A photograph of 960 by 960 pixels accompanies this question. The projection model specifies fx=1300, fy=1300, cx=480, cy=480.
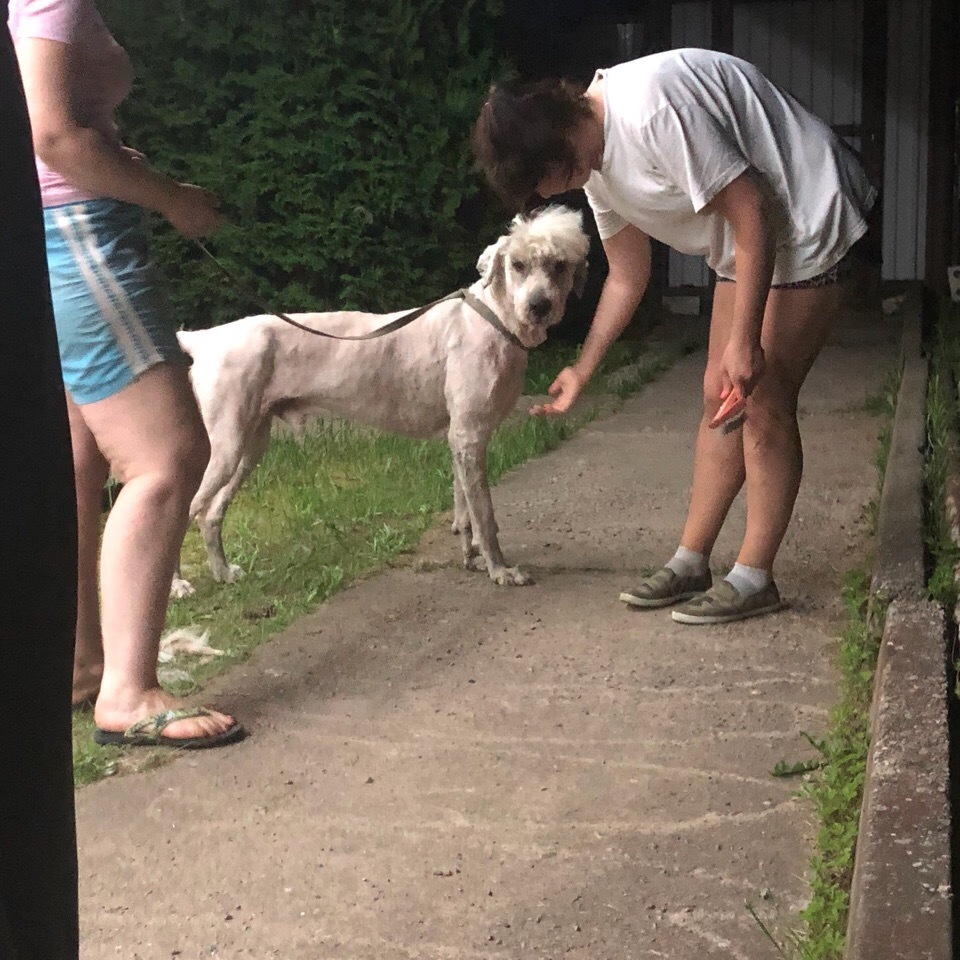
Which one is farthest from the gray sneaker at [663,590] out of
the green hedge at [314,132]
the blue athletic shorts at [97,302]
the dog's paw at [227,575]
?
the green hedge at [314,132]

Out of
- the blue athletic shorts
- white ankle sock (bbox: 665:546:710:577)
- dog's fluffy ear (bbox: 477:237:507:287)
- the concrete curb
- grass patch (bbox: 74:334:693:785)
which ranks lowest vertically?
grass patch (bbox: 74:334:693:785)

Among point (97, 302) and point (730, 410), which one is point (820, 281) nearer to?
point (730, 410)

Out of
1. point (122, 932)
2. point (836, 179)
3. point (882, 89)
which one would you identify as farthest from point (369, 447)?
point (882, 89)

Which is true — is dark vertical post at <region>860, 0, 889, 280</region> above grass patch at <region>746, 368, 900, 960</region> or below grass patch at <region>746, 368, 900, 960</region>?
above

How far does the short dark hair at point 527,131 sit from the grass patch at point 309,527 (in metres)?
1.63

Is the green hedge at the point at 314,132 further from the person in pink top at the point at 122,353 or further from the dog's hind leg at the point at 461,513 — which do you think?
the person in pink top at the point at 122,353

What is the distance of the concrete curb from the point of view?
1997mm

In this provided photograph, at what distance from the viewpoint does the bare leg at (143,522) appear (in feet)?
10.2

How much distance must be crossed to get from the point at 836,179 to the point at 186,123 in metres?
6.76

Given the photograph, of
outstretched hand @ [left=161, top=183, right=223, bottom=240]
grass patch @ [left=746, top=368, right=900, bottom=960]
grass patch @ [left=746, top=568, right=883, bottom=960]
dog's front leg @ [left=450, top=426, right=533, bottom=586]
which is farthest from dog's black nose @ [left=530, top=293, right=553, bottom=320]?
outstretched hand @ [left=161, top=183, right=223, bottom=240]

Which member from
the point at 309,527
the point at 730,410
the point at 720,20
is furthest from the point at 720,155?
the point at 720,20

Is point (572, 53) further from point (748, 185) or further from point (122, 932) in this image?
point (122, 932)

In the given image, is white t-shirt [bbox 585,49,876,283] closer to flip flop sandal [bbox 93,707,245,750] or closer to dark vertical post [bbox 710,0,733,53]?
flip flop sandal [bbox 93,707,245,750]

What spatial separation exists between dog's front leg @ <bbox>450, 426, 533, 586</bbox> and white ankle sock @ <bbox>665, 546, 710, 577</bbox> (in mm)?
603
